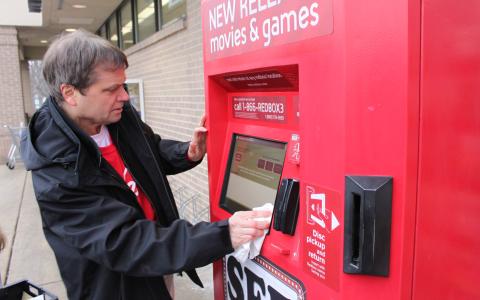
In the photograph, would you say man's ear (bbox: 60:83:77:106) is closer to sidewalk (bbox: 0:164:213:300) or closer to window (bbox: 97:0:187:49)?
sidewalk (bbox: 0:164:213:300)

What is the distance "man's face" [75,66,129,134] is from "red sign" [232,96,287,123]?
45 cm

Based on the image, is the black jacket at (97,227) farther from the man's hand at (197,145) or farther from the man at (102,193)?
the man's hand at (197,145)

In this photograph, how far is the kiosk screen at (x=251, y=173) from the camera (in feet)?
5.00

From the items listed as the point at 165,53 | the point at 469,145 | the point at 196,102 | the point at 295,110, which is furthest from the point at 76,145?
the point at 165,53

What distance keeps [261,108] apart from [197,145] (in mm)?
512

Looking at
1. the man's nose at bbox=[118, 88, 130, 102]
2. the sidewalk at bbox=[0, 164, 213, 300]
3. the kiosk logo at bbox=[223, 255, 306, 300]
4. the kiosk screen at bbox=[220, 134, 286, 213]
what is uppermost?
the man's nose at bbox=[118, 88, 130, 102]

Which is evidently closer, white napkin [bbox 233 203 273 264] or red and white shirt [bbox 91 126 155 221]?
white napkin [bbox 233 203 273 264]

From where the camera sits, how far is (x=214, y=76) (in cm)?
172

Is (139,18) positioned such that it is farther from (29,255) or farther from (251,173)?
(251,173)

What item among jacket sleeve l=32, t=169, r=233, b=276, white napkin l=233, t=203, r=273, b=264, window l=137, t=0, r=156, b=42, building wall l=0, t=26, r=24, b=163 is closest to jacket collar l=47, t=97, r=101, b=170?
jacket sleeve l=32, t=169, r=233, b=276

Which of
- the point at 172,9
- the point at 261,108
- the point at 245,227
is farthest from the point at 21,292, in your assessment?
the point at 172,9

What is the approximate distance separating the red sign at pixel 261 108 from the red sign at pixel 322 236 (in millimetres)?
362

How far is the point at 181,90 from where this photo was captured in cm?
497

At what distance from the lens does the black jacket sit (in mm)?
1405
